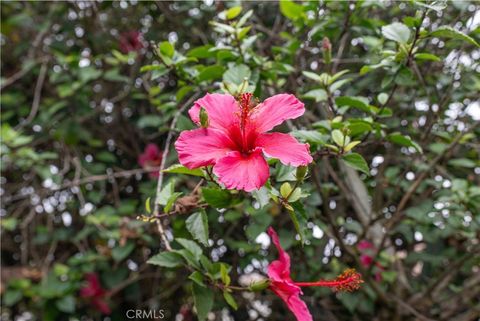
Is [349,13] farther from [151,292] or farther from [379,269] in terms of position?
[151,292]

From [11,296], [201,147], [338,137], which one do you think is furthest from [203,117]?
[11,296]

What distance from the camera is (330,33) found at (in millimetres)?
1502

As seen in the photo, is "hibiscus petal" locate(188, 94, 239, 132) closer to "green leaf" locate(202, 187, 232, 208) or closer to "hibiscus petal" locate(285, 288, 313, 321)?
"green leaf" locate(202, 187, 232, 208)

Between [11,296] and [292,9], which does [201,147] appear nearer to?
[292,9]

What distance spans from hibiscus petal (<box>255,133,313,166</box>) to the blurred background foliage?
0.29 ft

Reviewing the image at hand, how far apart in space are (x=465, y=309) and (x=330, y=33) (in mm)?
1118

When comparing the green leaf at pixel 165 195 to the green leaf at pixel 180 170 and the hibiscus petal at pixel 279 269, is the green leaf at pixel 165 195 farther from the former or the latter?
the hibiscus petal at pixel 279 269

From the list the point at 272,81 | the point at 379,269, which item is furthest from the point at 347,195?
the point at 272,81

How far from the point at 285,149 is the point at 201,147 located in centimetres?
14

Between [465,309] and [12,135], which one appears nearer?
[12,135]

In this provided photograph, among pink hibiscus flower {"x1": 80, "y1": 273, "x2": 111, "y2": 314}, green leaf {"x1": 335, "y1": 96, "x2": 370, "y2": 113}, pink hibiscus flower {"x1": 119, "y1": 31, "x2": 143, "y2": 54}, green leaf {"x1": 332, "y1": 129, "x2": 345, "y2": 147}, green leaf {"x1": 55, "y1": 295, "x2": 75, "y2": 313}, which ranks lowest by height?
pink hibiscus flower {"x1": 80, "y1": 273, "x2": 111, "y2": 314}

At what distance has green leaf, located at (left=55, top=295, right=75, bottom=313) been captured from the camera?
2.00 metres

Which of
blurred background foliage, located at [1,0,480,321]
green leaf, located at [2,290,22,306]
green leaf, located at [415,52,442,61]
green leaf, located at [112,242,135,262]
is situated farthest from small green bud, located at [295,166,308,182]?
green leaf, located at [2,290,22,306]

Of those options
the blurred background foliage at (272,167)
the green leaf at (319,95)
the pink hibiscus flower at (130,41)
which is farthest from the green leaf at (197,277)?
the pink hibiscus flower at (130,41)
